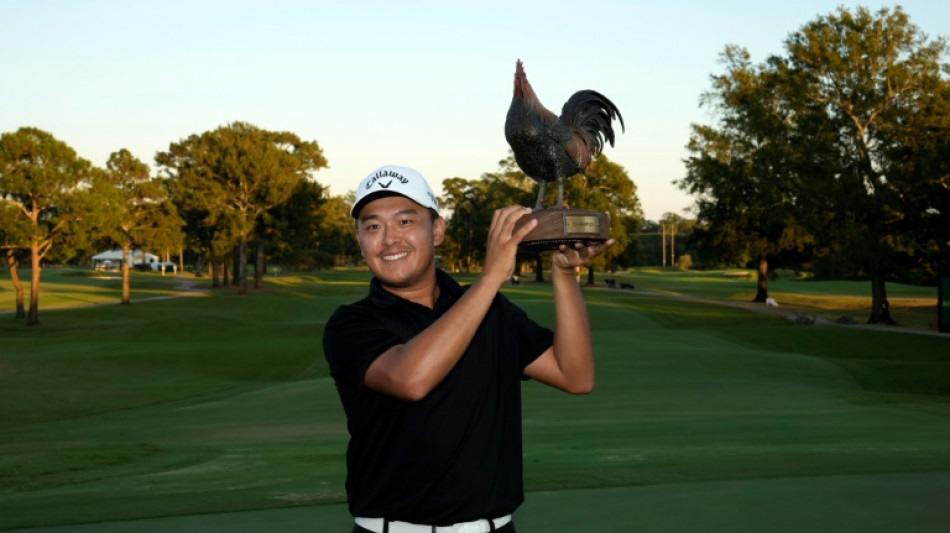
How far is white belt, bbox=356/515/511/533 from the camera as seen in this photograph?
3.48 m

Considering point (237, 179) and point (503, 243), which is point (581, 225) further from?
point (237, 179)

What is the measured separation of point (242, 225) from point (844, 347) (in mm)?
52437

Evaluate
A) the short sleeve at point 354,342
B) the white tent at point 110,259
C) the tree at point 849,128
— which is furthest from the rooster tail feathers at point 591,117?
the white tent at point 110,259

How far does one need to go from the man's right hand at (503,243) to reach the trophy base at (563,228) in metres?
0.03

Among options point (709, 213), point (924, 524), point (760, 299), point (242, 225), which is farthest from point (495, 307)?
point (242, 225)

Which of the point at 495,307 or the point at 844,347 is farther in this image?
the point at 844,347

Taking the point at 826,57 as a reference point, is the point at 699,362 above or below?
below

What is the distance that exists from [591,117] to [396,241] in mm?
1246

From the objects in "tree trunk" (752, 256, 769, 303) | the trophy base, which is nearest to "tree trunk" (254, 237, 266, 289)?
"tree trunk" (752, 256, 769, 303)

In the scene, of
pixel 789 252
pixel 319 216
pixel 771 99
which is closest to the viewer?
pixel 771 99

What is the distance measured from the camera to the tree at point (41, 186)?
47.7m

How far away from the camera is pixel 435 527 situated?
11.4 feet

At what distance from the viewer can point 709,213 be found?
67.4 m

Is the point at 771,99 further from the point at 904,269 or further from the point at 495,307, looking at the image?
the point at 495,307
